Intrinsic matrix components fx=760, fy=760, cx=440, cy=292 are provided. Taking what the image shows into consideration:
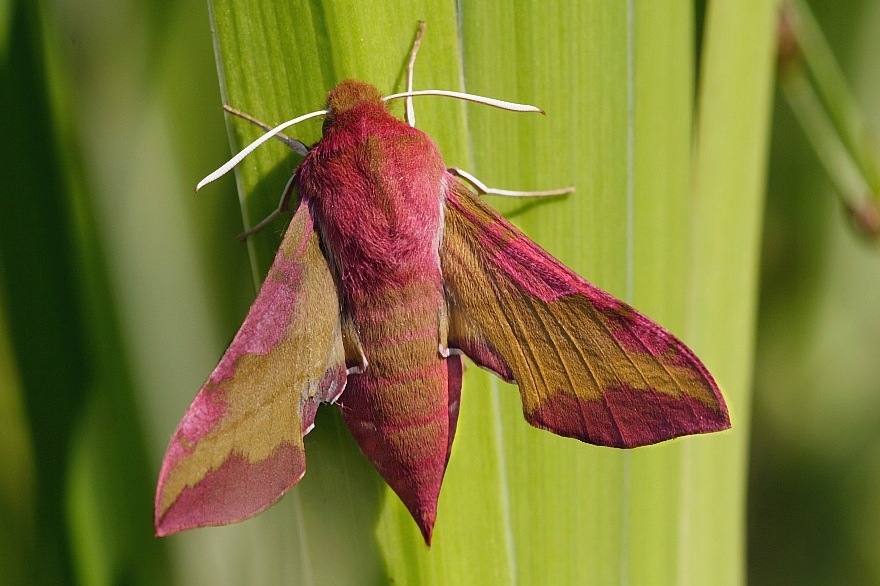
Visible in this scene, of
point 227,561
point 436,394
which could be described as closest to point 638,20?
point 436,394

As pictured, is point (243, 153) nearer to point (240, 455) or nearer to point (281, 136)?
point (281, 136)

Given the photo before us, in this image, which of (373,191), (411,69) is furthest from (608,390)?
(411,69)

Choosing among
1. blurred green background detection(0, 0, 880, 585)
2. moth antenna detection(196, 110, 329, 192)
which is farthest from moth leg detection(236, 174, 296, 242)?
blurred green background detection(0, 0, 880, 585)

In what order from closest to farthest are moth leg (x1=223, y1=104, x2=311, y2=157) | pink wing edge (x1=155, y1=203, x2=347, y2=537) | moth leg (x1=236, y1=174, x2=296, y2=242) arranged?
pink wing edge (x1=155, y1=203, x2=347, y2=537)
moth leg (x1=223, y1=104, x2=311, y2=157)
moth leg (x1=236, y1=174, x2=296, y2=242)

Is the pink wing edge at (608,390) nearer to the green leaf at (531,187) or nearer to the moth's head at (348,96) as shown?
the green leaf at (531,187)

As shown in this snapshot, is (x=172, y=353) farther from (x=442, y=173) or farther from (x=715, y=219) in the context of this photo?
(x=715, y=219)

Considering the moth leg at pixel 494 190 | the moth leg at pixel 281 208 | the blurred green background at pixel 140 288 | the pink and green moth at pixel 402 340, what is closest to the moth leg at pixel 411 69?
the pink and green moth at pixel 402 340

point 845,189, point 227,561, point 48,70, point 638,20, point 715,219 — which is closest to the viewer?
point 48,70

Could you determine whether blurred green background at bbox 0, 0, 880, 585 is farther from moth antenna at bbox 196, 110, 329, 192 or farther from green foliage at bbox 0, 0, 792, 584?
moth antenna at bbox 196, 110, 329, 192
